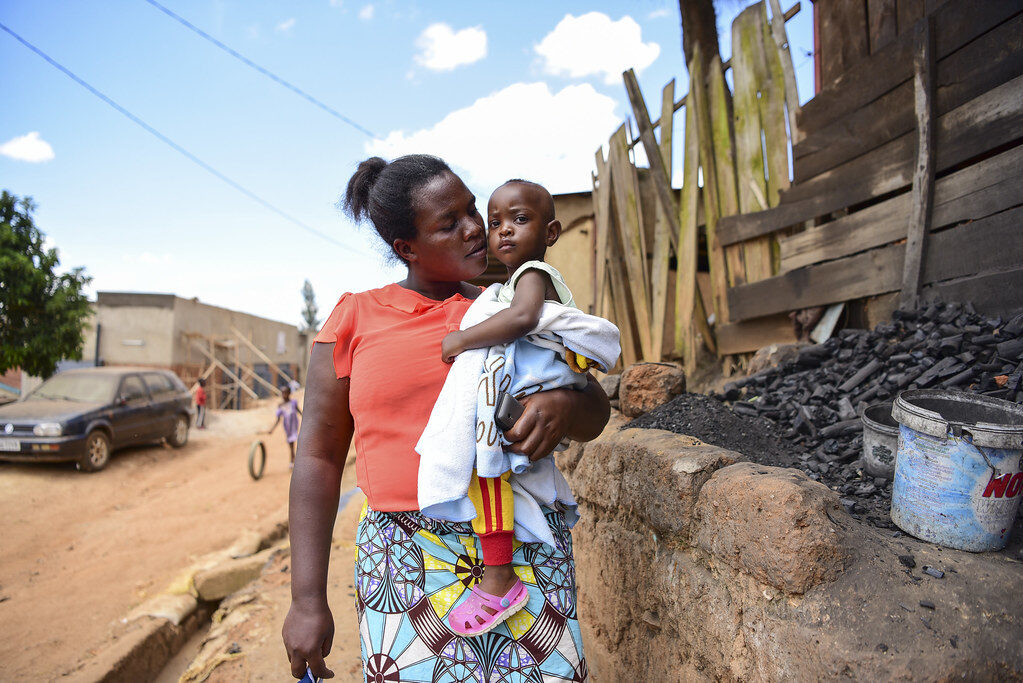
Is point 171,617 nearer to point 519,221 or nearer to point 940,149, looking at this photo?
point 519,221

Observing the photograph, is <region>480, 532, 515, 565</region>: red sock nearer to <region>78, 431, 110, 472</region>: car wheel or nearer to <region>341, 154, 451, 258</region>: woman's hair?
<region>341, 154, 451, 258</region>: woman's hair

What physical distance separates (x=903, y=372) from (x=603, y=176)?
3971 millimetres

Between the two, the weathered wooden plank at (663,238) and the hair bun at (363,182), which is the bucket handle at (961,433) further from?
the weathered wooden plank at (663,238)

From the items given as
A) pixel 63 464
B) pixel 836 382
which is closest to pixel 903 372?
pixel 836 382

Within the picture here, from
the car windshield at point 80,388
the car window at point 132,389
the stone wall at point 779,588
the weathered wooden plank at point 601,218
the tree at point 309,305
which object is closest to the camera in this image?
the stone wall at point 779,588

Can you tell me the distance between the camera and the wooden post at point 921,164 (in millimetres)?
2678

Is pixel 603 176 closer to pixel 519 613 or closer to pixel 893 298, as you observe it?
pixel 893 298

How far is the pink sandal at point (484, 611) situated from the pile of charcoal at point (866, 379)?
3.40 feet

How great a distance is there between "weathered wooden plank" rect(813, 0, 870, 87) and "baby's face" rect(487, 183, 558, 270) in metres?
2.72

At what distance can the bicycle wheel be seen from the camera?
9.30 m

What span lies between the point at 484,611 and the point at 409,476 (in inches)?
12.7

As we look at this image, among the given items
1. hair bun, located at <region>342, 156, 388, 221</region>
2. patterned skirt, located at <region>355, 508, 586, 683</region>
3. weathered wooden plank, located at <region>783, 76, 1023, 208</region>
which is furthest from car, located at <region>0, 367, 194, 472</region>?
weathered wooden plank, located at <region>783, 76, 1023, 208</region>

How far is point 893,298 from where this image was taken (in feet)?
9.52

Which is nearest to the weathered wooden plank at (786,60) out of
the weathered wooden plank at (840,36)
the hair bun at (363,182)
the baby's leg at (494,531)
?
Answer: the weathered wooden plank at (840,36)
